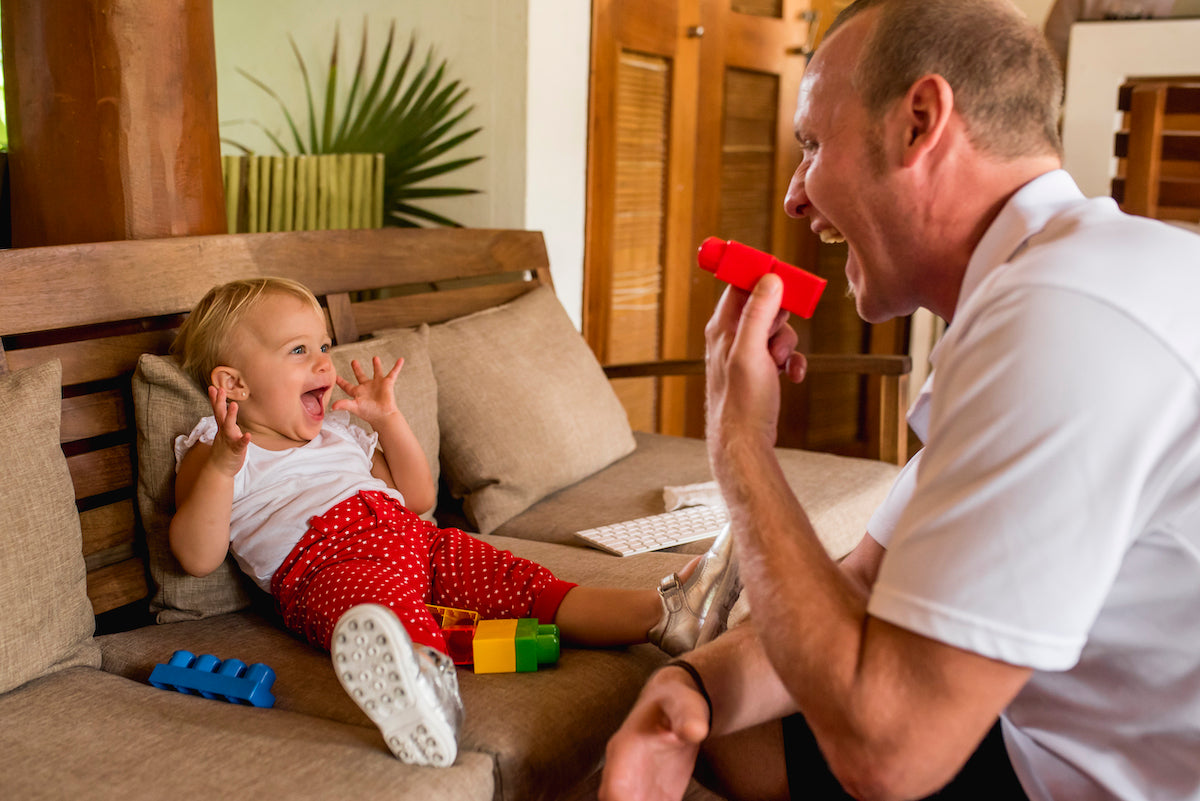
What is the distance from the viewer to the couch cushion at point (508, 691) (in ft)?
4.14

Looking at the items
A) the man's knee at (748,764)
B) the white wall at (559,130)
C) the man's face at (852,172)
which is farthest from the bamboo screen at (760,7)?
the man's knee at (748,764)

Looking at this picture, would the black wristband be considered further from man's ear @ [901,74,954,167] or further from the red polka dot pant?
man's ear @ [901,74,954,167]

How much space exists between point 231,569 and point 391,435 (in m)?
0.33

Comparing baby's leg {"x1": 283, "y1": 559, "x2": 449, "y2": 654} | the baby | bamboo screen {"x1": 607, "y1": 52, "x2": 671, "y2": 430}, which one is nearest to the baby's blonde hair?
the baby

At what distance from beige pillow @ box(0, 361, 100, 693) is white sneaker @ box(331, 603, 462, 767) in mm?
488

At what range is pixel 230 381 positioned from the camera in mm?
1663

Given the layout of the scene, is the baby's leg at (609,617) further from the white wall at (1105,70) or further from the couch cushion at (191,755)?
the white wall at (1105,70)

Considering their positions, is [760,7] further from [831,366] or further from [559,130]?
[831,366]

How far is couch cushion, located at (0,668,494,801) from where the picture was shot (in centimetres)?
111

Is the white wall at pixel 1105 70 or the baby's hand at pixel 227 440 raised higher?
the white wall at pixel 1105 70

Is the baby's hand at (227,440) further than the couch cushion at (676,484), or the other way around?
the couch cushion at (676,484)

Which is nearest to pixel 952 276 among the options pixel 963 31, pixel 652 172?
pixel 963 31

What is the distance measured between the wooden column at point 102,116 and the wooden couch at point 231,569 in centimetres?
14

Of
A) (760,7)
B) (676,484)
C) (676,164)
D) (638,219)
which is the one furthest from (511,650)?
(760,7)
